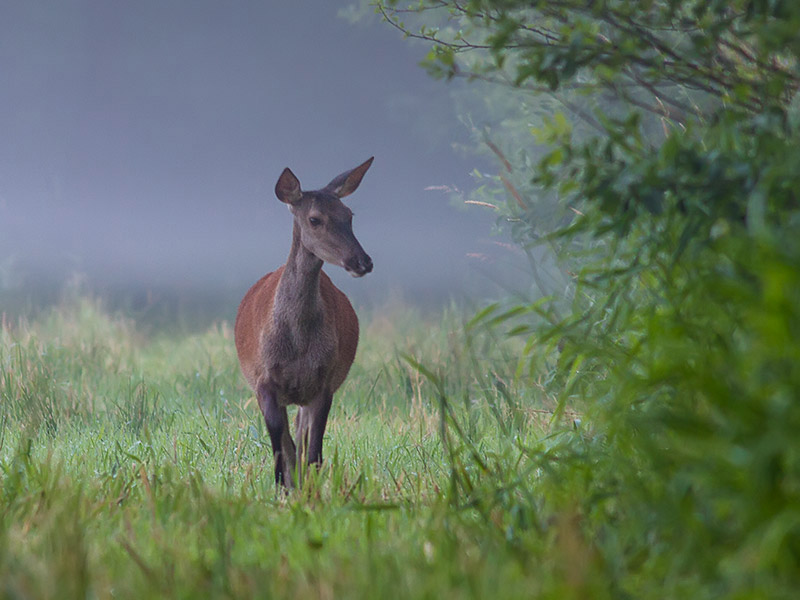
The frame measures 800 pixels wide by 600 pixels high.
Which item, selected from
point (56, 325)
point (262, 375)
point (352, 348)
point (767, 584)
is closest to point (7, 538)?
point (767, 584)

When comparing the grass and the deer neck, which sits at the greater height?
the deer neck

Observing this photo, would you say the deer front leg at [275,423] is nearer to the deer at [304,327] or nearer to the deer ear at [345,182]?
the deer at [304,327]

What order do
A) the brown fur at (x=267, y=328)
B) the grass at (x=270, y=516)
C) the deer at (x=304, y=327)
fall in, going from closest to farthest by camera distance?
the grass at (x=270, y=516), the deer at (x=304, y=327), the brown fur at (x=267, y=328)

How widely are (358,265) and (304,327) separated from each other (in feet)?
1.43

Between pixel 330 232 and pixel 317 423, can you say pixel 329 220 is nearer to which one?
pixel 330 232

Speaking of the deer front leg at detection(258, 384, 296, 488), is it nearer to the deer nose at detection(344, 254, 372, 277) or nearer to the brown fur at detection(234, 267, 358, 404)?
the brown fur at detection(234, 267, 358, 404)

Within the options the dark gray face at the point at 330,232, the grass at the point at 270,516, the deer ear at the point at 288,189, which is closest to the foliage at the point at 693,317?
the grass at the point at 270,516

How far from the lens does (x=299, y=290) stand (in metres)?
4.97

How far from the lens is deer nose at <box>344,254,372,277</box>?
4887 millimetres

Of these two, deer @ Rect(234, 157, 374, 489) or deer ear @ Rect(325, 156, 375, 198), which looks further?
deer ear @ Rect(325, 156, 375, 198)

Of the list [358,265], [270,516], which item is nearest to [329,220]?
[358,265]

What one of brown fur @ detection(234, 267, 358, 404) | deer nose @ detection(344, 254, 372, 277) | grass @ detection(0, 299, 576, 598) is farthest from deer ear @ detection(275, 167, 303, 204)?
grass @ detection(0, 299, 576, 598)

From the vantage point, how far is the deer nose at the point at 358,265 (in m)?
4.89

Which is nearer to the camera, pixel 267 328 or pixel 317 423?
pixel 317 423
